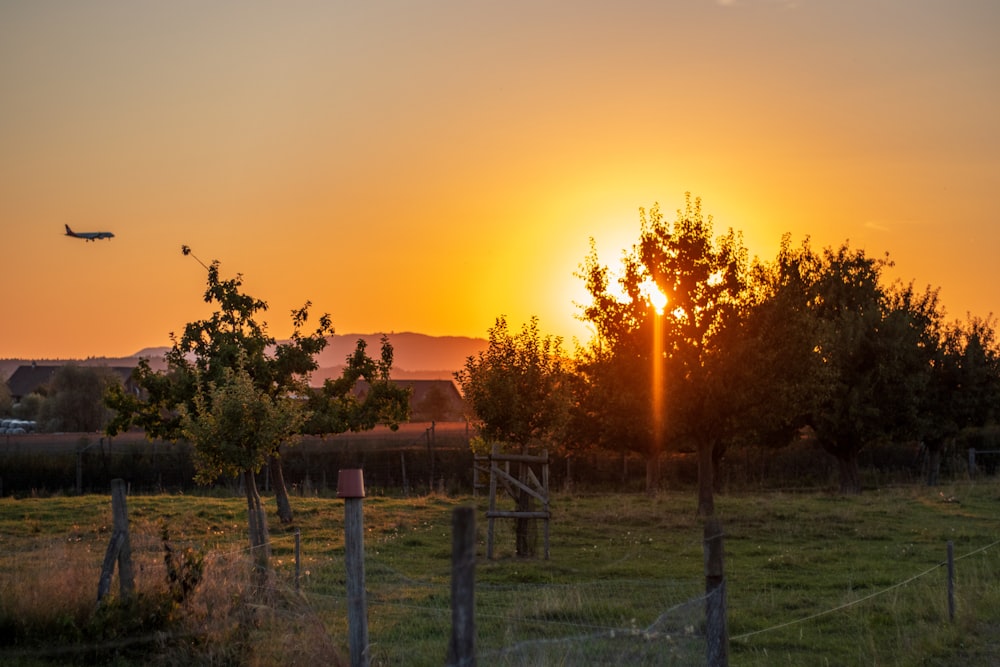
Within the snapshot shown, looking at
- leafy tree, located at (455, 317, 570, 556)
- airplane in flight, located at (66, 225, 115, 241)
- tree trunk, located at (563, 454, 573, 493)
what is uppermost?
airplane in flight, located at (66, 225, 115, 241)

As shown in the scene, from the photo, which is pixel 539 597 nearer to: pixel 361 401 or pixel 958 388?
pixel 361 401

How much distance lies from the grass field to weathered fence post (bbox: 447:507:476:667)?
9.22 feet

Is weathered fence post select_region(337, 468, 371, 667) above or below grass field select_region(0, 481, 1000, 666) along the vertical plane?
above

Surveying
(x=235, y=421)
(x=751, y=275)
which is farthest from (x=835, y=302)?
(x=235, y=421)

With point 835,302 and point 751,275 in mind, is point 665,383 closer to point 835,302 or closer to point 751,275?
point 751,275

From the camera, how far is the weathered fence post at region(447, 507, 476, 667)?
6.43 metres

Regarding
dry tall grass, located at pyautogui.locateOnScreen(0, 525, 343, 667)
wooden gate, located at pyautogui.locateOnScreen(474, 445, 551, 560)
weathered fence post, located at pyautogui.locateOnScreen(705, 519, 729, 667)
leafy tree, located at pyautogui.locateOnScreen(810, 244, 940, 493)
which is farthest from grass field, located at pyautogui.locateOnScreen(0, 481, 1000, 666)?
leafy tree, located at pyautogui.locateOnScreen(810, 244, 940, 493)

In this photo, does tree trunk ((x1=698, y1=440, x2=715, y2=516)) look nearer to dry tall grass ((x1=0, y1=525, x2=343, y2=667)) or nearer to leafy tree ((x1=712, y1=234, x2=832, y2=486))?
leafy tree ((x1=712, y1=234, x2=832, y2=486))

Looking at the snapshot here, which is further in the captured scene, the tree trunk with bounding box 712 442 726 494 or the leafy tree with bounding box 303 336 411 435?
the tree trunk with bounding box 712 442 726 494

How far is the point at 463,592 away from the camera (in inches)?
256

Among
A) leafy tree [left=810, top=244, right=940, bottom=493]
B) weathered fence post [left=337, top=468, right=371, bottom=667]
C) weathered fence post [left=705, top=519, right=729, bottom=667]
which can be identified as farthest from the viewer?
leafy tree [left=810, top=244, right=940, bottom=493]

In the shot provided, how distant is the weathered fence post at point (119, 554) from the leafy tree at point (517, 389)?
39.5 ft

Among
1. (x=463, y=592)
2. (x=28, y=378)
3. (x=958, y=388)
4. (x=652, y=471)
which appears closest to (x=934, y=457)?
(x=958, y=388)

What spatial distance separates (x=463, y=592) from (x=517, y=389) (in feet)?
57.1
